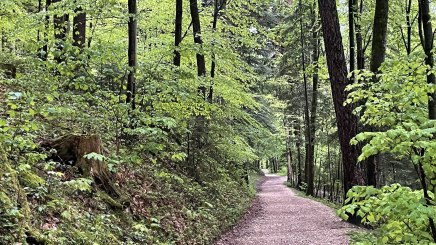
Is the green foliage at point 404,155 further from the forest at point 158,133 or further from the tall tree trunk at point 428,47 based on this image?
the tall tree trunk at point 428,47

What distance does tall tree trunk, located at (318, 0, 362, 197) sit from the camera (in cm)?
941

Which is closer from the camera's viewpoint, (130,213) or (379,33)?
(130,213)

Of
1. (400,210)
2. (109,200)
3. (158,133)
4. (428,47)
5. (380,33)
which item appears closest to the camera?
(400,210)

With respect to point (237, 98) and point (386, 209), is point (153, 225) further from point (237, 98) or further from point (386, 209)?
point (237, 98)

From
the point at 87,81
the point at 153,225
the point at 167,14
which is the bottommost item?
the point at 153,225

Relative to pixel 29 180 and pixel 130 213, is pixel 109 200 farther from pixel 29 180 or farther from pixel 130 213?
pixel 29 180

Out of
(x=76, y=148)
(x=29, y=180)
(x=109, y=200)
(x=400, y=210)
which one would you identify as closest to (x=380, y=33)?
(x=400, y=210)

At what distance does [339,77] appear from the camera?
955cm

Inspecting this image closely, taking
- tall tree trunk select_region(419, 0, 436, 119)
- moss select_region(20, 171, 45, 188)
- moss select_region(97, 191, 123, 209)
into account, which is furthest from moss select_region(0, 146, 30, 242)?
tall tree trunk select_region(419, 0, 436, 119)

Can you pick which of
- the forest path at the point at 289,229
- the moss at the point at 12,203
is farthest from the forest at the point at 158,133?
the forest path at the point at 289,229

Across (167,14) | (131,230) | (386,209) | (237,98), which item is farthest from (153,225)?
(167,14)

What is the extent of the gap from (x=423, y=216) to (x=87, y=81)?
533 centimetres

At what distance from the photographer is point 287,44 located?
21.5 m

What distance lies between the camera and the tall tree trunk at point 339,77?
9414 mm
